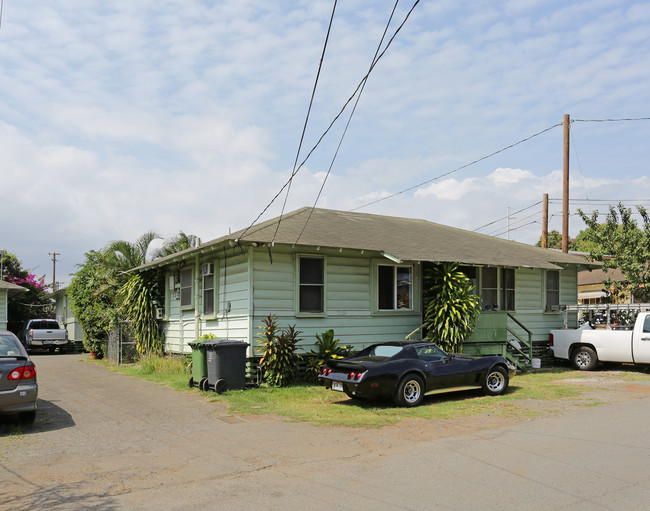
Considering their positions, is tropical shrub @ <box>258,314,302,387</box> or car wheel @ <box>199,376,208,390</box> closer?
car wheel @ <box>199,376,208,390</box>

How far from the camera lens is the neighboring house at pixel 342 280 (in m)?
14.3

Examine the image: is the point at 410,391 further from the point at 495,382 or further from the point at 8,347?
the point at 8,347

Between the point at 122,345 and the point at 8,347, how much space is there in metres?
11.6

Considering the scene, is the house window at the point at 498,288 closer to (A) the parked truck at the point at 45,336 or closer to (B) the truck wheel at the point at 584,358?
(B) the truck wheel at the point at 584,358

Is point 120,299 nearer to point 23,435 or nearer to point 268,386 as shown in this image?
point 268,386

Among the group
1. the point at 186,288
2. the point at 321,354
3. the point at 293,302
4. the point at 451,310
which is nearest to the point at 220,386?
the point at 321,354

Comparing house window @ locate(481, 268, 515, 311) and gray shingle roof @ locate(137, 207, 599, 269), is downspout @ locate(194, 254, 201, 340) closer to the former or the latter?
gray shingle roof @ locate(137, 207, 599, 269)

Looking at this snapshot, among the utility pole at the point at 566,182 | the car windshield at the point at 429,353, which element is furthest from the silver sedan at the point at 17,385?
the utility pole at the point at 566,182

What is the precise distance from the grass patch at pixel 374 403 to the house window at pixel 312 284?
2085 mm

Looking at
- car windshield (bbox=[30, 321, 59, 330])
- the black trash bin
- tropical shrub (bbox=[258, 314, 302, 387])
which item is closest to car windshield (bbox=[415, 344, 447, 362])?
tropical shrub (bbox=[258, 314, 302, 387])

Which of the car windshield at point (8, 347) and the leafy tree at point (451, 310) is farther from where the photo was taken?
the leafy tree at point (451, 310)

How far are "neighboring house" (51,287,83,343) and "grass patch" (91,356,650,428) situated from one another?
720 inches

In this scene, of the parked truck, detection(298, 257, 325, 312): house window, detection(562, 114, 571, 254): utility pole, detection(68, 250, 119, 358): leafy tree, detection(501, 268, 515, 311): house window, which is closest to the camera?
detection(298, 257, 325, 312): house window

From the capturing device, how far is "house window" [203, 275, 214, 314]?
1619 centimetres
